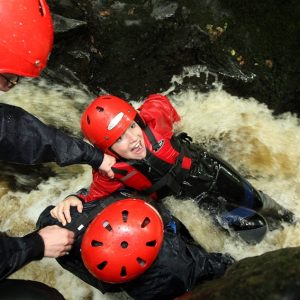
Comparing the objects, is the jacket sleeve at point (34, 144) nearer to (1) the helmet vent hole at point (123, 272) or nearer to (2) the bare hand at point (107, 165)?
(2) the bare hand at point (107, 165)

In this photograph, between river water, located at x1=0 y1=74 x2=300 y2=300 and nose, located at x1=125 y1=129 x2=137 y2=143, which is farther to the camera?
river water, located at x1=0 y1=74 x2=300 y2=300

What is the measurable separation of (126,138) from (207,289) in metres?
1.46

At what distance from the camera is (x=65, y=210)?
9.98 feet

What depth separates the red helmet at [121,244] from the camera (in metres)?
2.72

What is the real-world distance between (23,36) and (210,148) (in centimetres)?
287

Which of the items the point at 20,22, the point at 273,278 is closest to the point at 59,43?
the point at 20,22

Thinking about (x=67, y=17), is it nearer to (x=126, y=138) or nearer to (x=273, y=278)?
(x=126, y=138)

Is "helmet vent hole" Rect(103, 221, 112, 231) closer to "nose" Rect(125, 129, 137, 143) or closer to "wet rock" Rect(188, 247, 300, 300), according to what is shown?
"wet rock" Rect(188, 247, 300, 300)

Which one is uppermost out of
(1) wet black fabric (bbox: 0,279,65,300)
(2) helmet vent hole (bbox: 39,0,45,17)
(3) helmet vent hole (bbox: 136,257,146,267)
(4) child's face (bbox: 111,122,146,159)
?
(2) helmet vent hole (bbox: 39,0,45,17)

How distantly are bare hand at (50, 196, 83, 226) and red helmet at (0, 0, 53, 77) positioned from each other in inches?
44.1

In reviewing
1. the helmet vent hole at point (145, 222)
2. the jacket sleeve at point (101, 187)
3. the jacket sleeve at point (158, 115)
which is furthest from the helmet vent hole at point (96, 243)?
the jacket sleeve at point (158, 115)

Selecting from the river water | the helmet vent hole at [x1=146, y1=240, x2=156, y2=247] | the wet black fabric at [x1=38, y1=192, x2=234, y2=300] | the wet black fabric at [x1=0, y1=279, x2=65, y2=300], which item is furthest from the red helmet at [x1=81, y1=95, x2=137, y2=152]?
the river water

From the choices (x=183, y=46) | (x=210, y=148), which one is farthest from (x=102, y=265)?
(x=183, y=46)

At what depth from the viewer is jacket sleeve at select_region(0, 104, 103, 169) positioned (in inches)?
127
